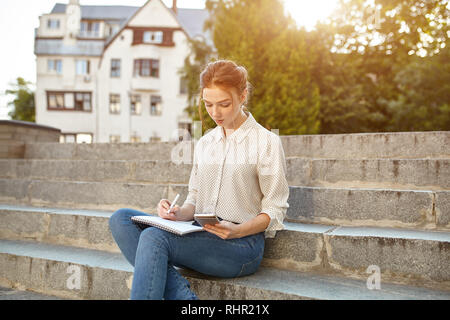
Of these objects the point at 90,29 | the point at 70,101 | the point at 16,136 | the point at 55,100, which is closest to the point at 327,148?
the point at 16,136

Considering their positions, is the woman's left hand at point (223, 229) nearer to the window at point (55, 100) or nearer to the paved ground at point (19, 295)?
the paved ground at point (19, 295)

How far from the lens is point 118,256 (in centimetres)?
292

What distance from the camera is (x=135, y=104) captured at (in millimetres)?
22344

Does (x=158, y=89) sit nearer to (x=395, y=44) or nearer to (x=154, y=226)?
(x=395, y=44)

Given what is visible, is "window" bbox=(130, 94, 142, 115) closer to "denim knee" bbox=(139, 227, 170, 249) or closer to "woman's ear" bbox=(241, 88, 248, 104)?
"woman's ear" bbox=(241, 88, 248, 104)

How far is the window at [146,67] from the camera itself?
22031 millimetres

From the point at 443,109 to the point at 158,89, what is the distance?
1599 centimetres

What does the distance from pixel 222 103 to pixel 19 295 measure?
2104mm

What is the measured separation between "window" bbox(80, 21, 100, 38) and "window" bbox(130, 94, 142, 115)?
5661 mm

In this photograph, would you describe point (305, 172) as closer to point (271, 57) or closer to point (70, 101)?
A: point (271, 57)

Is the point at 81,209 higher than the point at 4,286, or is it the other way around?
the point at 81,209

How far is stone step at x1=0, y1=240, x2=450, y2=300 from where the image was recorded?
2043mm

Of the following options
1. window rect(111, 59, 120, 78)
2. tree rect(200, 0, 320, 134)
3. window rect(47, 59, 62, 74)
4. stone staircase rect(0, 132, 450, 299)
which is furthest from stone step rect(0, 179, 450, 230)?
window rect(47, 59, 62, 74)
